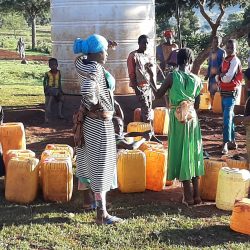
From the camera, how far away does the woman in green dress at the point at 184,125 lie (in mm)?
5609

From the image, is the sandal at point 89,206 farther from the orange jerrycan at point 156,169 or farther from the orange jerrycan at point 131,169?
the orange jerrycan at point 156,169

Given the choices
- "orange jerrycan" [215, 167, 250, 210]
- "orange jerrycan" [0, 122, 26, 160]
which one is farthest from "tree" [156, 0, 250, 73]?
"orange jerrycan" [215, 167, 250, 210]

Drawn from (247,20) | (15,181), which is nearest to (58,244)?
(15,181)

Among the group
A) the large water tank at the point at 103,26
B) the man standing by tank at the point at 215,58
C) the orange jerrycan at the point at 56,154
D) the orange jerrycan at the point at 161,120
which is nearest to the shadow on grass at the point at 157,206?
the orange jerrycan at the point at 56,154

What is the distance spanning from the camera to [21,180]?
5.91 meters

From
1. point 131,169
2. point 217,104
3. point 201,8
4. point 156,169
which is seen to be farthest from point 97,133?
point 201,8

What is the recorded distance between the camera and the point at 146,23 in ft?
38.4

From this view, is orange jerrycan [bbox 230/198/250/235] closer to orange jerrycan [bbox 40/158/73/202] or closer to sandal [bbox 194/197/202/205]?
sandal [bbox 194/197/202/205]

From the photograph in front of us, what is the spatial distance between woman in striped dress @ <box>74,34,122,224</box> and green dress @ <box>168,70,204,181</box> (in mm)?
839

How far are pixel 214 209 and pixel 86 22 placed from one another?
6.57m

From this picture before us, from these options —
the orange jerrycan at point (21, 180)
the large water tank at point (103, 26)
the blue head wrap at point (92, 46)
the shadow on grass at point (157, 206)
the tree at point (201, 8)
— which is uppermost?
the tree at point (201, 8)

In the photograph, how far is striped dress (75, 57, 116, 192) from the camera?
492 cm

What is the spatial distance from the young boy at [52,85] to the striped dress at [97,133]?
5.70 metres

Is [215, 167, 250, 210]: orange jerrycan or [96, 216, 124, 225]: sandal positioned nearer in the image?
[96, 216, 124, 225]: sandal
